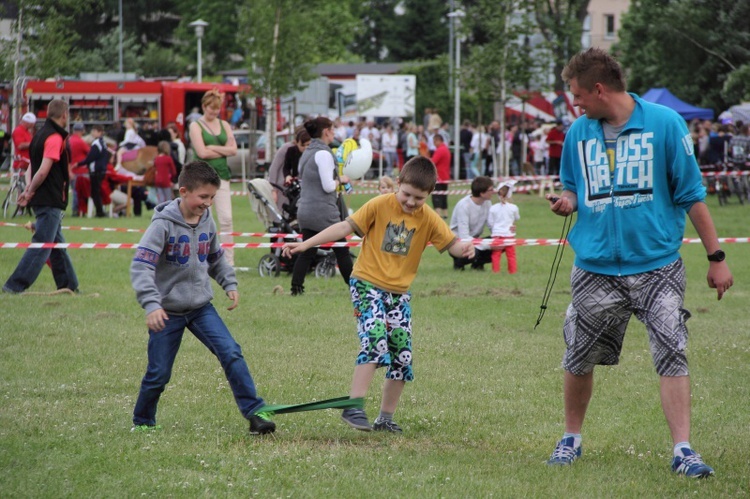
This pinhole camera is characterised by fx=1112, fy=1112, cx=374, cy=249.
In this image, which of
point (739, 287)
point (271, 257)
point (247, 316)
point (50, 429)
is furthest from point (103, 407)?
point (739, 287)

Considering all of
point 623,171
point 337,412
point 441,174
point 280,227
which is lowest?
point 337,412

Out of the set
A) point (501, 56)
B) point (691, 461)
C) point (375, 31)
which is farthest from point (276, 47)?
point (375, 31)

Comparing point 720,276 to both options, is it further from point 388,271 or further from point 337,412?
point 337,412

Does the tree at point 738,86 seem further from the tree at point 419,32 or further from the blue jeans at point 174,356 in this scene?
the tree at point 419,32

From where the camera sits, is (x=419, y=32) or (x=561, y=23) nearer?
(x=561, y=23)

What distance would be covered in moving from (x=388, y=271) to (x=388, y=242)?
0.17 meters

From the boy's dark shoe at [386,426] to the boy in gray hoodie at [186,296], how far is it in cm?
65

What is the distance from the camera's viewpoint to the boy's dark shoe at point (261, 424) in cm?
628

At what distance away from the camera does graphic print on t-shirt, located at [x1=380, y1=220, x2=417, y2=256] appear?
6535 millimetres

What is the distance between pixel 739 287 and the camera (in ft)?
48.2

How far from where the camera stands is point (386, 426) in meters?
6.55

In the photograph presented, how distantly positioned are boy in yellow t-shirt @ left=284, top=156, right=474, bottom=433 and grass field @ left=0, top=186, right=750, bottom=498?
0.35 meters

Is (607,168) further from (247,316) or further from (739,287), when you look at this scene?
(739,287)

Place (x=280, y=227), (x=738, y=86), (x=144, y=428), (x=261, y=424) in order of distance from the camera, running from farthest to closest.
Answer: (x=738, y=86) → (x=280, y=227) → (x=144, y=428) → (x=261, y=424)
